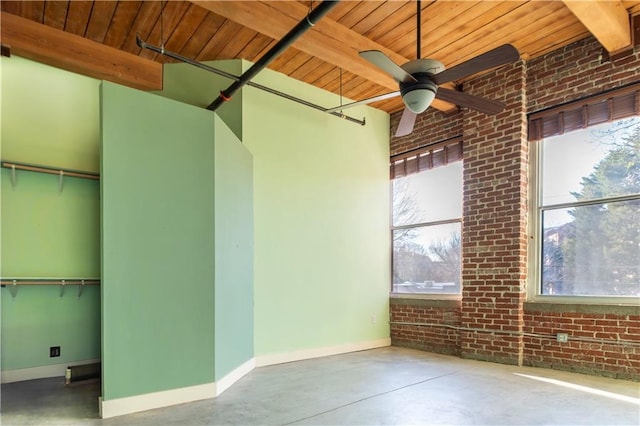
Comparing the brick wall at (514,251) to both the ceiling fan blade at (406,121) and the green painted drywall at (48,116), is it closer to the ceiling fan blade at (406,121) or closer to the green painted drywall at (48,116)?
the ceiling fan blade at (406,121)

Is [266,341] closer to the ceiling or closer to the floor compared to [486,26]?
closer to the floor

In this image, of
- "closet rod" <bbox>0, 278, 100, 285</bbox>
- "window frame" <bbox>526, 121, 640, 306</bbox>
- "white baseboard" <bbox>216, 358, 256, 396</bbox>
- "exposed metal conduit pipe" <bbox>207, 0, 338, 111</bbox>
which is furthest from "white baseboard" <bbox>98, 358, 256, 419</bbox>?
"window frame" <bbox>526, 121, 640, 306</bbox>

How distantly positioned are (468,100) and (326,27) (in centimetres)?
164

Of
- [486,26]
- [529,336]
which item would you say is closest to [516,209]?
[529,336]

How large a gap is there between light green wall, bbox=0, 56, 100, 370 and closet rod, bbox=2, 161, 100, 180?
0.33 ft

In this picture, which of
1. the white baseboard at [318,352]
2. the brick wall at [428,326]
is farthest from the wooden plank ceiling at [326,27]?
the white baseboard at [318,352]

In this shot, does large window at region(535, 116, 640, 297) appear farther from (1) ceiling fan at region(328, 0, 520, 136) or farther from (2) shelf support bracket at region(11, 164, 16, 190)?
(2) shelf support bracket at region(11, 164, 16, 190)

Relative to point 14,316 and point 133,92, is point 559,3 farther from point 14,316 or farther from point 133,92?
point 14,316

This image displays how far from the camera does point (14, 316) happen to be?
4078mm

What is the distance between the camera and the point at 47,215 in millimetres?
4328

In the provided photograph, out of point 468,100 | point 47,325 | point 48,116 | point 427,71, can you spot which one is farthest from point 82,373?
point 468,100

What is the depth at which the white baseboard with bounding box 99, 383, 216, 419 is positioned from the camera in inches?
120

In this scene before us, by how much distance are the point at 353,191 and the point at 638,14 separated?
3.71 m

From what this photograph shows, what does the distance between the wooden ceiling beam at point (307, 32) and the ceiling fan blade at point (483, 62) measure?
1.47 metres
